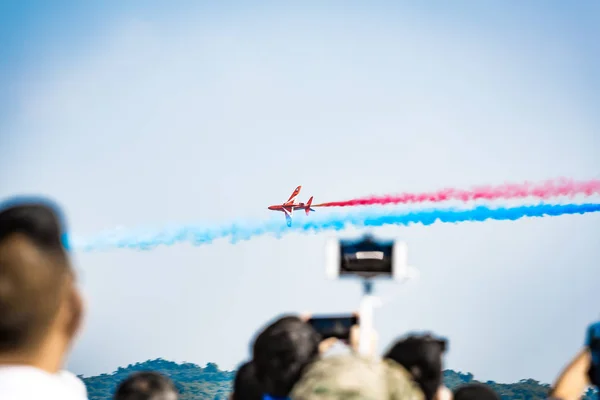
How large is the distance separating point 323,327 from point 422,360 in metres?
1.26

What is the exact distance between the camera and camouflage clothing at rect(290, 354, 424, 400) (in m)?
4.73

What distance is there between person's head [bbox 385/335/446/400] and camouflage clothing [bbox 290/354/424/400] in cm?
272

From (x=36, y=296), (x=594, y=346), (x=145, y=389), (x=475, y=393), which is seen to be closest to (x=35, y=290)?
(x=36, y=296)

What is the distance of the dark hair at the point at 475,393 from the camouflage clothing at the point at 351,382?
11.8ft

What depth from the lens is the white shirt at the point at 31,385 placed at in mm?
3344

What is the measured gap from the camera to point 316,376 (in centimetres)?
500

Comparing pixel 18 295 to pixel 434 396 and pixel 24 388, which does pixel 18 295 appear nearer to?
pixel 24 388

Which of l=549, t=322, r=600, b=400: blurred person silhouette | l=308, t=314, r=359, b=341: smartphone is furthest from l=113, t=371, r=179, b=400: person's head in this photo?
l=549, t=322, r=600, b=400: blurred person silhouette

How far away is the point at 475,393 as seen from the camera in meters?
8.59

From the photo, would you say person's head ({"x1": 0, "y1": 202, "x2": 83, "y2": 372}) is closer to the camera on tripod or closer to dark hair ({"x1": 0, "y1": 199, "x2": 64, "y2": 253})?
dark hair ({"x1": 0, "y1": 199, "x2": 64, "y2": 253})

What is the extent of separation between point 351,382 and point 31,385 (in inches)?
89.1

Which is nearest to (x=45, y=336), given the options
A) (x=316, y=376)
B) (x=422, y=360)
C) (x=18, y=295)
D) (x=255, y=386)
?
(x=18, y=295)

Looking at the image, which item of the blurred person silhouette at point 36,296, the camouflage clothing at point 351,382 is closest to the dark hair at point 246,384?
the camouflage clothing at point 351,382

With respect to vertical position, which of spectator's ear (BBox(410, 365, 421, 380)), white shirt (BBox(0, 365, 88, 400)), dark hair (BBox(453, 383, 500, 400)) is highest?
white shirt (BBox(0, 365, 88, 400))
